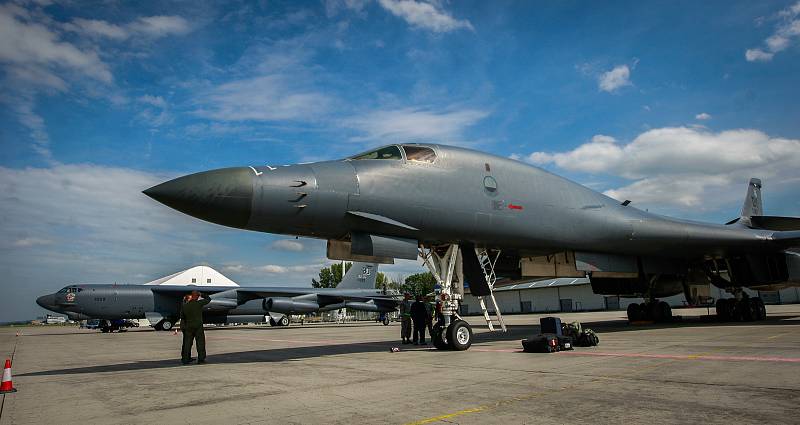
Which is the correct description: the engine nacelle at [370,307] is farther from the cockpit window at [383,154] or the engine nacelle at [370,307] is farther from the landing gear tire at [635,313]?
the cockpit window at [383,154]

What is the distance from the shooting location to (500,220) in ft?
32.7

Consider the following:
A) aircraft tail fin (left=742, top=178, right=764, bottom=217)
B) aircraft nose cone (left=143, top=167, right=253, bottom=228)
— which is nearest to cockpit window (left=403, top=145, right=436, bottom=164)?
aircraft nose cone (left=143, top=167, right=253, bottom=228)

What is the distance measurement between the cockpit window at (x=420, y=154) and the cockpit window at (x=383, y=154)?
0.18m

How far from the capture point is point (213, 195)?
7039mm

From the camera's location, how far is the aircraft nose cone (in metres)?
6.91

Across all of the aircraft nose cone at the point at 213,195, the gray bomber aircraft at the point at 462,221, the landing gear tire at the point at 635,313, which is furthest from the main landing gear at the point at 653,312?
the aircraft nose cone at the point at 213,195

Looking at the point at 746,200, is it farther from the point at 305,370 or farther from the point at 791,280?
the point at 305,370

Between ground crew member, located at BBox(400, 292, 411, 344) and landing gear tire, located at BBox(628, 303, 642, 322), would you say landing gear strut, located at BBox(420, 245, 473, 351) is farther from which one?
landing gear tire, located at BBox(628, 303, 642, 322)

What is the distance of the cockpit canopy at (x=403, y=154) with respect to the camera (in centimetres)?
906

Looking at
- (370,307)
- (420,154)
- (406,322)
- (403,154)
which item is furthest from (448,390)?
(370,307)

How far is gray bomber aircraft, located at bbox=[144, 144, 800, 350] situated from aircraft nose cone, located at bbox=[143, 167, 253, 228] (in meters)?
0.01

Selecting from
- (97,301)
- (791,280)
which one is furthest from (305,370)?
(97,301)

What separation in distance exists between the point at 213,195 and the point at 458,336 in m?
5.47

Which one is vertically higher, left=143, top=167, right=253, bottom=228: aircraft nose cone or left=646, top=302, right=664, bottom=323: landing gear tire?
left=143, top=167, right=253, bottom=228: aircraft nose cone
